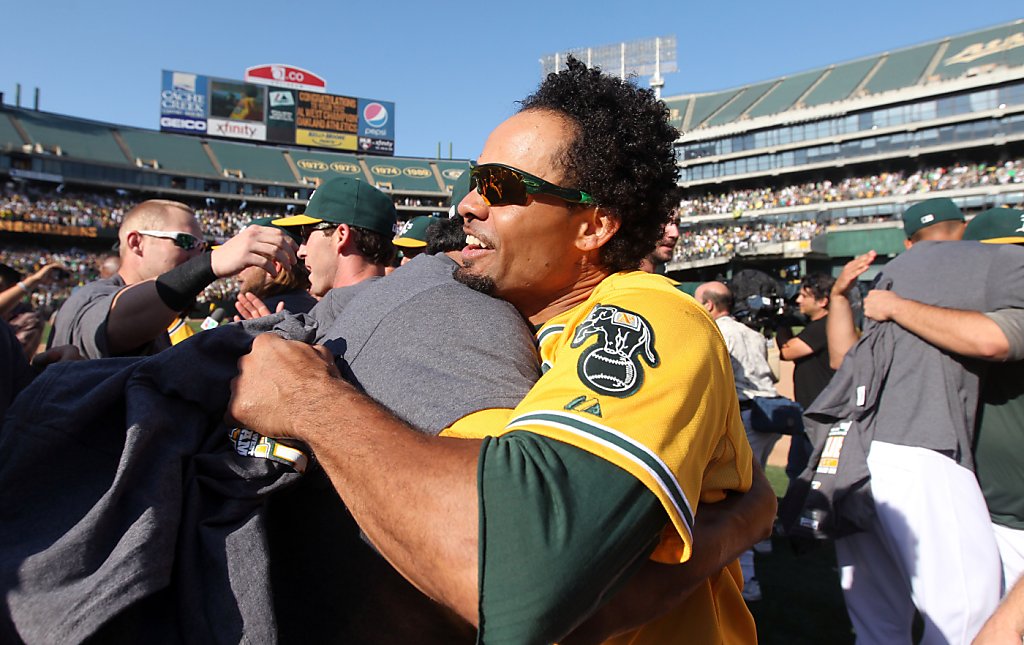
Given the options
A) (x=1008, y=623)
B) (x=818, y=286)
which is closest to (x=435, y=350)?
(x=1008, y=623)

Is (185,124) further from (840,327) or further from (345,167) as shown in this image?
(840,327)

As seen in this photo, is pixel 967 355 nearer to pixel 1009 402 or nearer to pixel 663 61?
pixel 1009 402

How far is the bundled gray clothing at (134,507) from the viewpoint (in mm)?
1152

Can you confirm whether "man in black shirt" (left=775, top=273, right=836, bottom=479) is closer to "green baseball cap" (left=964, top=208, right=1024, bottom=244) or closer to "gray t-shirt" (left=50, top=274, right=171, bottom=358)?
"green baseball cap" (left=964, top=208, right=1024, bottom=244)

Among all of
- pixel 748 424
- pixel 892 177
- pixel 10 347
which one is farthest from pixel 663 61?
pixel 10 347

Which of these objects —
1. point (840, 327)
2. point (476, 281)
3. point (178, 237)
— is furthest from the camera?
point (840, 327)

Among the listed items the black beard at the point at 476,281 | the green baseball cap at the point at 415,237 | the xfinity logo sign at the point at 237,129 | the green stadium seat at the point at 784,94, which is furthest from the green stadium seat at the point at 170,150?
the black beard at the point at 476,281

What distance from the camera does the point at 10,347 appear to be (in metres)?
1.69

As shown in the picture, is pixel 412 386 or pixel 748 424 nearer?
pixel 412 386

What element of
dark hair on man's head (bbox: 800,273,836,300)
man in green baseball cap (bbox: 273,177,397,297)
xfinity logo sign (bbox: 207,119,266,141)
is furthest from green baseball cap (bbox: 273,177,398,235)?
xfinity logo sign (bbox: 207,119,266,141)

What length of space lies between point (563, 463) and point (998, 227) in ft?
12.7

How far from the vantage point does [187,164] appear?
1993 inches

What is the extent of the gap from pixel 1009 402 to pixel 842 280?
133 cm

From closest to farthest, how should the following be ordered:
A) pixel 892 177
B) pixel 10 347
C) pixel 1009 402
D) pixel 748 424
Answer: pixel 10 347
pixel 1009 402
pixel 748 424
pixel 892 177
